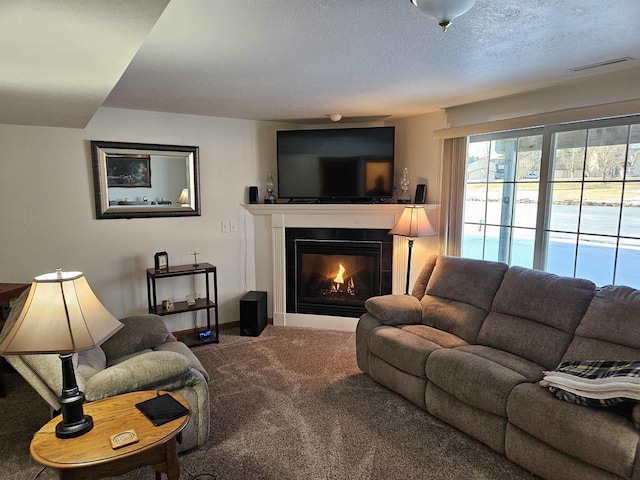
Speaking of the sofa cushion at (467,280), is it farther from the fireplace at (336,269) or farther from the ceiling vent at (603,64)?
the ceiling vent at (603,64)

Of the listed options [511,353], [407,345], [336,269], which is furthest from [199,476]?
[336,269]

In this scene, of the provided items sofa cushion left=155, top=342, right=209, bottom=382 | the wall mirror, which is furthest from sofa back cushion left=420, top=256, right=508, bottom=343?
the wall mirror

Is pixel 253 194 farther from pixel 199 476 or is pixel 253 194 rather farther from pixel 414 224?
pixel 199 476

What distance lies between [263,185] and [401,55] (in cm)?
261

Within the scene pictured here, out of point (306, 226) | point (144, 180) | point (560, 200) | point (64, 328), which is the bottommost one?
point (64, 328)

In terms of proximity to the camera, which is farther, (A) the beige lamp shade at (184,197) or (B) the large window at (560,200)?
(A) the beige lamp shade at (184,197)

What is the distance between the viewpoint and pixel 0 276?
3.45 m

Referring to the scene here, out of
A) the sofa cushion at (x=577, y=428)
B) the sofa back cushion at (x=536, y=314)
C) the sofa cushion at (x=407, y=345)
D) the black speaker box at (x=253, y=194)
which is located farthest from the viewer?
the black speaker box at (x=253, y=194)

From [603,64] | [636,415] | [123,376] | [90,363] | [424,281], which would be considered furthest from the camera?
[424,281]

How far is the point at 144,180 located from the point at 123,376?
7.84 feet

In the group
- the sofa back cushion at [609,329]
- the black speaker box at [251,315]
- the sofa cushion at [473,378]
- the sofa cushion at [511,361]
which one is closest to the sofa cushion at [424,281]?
the sofa cushion at [511,361]

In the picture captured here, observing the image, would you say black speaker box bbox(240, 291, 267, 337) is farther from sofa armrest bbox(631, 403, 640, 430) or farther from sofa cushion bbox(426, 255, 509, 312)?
sofa armrest bbox(631, 403, 640, 430)

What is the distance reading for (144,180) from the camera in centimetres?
392

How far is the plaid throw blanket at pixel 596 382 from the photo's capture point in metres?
1.85
